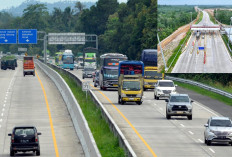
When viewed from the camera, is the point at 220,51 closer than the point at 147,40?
Yes

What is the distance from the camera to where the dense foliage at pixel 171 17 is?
66519 millimetres

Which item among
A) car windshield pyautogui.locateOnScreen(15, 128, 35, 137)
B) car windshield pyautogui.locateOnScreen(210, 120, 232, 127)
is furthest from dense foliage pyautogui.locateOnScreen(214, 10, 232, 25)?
car windshield pyautogui.locateOnScreen(15, 128, 35, 137)

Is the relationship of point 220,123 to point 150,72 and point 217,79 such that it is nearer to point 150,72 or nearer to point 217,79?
point 150,72

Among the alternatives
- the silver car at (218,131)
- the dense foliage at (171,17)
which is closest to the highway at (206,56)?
the dense foliage at (171,17)

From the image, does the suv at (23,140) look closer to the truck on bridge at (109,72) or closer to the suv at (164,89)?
the suv at (164,89)

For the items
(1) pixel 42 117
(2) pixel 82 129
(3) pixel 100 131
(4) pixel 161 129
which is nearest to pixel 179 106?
(4) pixel 161 129

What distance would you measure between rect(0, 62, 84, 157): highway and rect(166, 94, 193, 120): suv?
23.0 ft

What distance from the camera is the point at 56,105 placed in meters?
57.4

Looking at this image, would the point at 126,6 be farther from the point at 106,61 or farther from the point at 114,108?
the point at 114,108

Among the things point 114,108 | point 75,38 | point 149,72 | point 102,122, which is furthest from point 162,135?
point 75,38

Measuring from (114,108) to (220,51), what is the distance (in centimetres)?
1643

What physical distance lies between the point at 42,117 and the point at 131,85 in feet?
31.3

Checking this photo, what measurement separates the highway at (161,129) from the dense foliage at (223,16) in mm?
7959

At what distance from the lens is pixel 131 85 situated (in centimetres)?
5588
